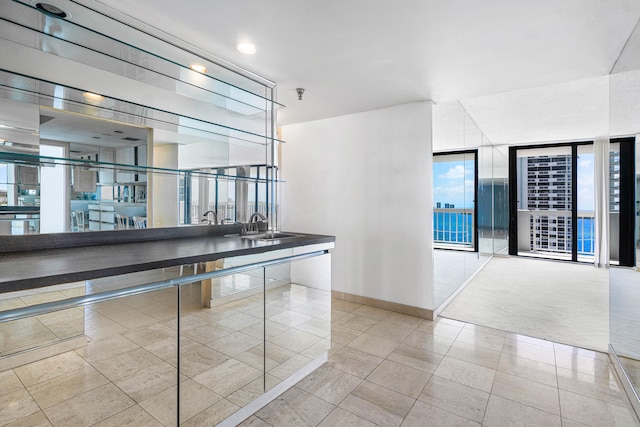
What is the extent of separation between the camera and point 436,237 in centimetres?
362

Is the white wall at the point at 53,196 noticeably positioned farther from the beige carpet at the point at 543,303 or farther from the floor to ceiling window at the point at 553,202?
the floor to ceiling window at the point at 553,202

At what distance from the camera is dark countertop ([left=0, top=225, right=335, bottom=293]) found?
1184mm

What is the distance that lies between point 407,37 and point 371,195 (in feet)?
6.59

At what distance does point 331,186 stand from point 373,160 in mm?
687

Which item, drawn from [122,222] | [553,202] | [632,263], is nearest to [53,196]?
[122,222]

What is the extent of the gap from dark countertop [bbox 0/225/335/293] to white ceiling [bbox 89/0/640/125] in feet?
4.57

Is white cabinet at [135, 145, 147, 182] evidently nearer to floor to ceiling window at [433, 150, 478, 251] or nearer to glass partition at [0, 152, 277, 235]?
glass partition at [0, 152, 277, 235]

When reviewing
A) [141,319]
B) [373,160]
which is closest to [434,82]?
[373,160]

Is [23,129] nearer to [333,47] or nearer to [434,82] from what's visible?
[333,47]

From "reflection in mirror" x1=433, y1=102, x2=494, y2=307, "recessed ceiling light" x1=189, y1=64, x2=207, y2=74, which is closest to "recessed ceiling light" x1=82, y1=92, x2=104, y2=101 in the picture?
"recessed ceiling light" x1=189, y1=64, x2=207, y2=74

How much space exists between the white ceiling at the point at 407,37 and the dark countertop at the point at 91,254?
1.39m

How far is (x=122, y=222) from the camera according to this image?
226 centimetres

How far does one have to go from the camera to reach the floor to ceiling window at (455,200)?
3.67 metres

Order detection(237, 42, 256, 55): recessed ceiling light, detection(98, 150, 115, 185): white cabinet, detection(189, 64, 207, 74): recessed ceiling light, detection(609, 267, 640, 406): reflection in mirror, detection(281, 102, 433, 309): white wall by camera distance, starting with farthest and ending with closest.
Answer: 1. detection(281, 102, 433, 309): white wall
2. detection(189, 64, 207, 74): recessed ceiling light
3. detection(237, 42, 256, 55): recessed ceiling light
4. detection(98, 150, 115, 185): white cabinet
5. detection(609, 267, 640, 406): reflection in mirror
